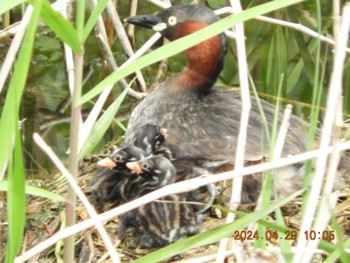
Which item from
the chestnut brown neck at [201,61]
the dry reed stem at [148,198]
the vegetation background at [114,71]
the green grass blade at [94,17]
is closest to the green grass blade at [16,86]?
the green grass blade at [94,17]

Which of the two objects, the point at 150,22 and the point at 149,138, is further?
the point at 150,22

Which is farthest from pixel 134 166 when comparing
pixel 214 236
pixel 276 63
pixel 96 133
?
pixel 276 63

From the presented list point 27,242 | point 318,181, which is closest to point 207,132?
point 27,242

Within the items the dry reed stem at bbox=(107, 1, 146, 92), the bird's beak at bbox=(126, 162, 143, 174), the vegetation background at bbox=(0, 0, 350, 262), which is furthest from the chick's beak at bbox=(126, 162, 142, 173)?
the dry reed stem at bbox=(107, 1, 146, 92)

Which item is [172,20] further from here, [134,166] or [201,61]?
[134,166]

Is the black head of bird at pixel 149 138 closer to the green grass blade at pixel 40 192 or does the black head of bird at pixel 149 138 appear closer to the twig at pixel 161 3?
the twig at pixel 161 3
